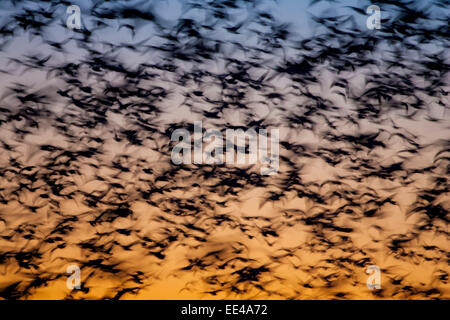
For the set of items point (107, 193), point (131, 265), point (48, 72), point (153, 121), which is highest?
point (48, 72)

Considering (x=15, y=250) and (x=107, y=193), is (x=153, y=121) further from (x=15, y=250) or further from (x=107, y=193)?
(x=15, y=250)

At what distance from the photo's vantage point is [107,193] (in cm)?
137

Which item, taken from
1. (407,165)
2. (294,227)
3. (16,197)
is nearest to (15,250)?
(16,197)

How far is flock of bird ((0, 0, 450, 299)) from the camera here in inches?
53.4

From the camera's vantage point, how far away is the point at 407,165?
141 cm

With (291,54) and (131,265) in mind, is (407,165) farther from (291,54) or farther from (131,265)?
(131,265)

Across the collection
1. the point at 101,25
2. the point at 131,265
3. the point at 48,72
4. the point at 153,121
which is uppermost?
the point at 101,25

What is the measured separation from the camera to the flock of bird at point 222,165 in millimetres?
1355

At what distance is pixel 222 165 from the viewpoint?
1408 millimetres

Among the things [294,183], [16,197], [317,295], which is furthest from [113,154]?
[317,295]

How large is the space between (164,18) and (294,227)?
35.3 inches

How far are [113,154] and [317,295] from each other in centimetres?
88

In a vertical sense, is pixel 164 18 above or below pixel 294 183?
above

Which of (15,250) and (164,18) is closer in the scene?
(15,250)
